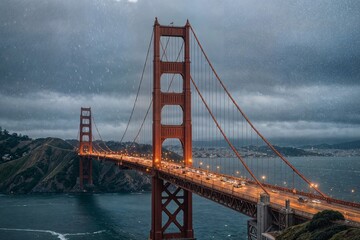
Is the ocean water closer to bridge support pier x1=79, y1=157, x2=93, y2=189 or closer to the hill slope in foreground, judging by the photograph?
the hill slope in foreground

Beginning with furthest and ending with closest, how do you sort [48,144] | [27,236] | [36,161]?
[48,144] < [36,161] < [27,236]

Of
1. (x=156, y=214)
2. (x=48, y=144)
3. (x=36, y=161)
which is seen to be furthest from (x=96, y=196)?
(x=156, y=214)

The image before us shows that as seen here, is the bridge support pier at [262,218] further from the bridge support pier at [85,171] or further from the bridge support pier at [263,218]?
the bridge support pier at [85,171]

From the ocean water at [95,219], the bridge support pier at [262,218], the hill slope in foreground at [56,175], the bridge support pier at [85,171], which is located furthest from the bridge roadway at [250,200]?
the bridge support pier at [85,171]

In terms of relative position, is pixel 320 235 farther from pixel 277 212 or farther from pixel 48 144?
pixel 48 144

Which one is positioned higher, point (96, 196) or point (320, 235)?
point (320, 235)

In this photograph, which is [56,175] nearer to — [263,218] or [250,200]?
[250,200]

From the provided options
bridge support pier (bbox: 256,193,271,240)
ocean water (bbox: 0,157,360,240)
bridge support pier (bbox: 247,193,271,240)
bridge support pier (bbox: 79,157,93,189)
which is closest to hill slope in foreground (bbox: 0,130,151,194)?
bridge support pier (bbox: 79,157,93,189)

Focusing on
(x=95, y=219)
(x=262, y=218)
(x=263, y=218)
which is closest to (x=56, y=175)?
(x=95, y=219)
